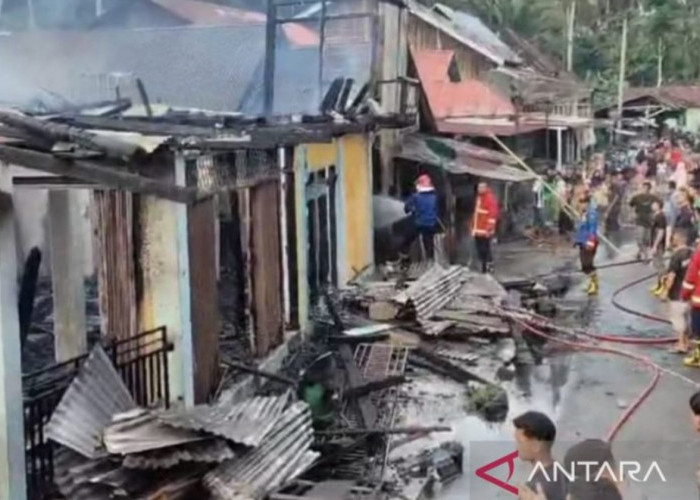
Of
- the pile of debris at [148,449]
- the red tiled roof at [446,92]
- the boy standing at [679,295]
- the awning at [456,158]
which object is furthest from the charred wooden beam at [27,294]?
the red tiled roof at [446,92]

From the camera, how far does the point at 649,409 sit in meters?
10.9

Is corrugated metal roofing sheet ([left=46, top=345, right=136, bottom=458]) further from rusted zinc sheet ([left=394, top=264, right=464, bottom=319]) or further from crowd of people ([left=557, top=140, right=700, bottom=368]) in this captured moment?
crowd of people ([left=557, top=140, right=700, bottom=368])

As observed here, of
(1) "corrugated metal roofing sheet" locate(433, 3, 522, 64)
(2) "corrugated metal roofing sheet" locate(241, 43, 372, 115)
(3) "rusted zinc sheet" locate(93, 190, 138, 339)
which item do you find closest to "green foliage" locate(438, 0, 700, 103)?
(1) "corrugated metal roofing sheet" locate(433, 3, 522, 64)

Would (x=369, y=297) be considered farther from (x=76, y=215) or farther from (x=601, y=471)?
(x=601, y=471)

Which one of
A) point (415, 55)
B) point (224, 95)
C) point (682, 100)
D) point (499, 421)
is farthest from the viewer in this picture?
point (682, 100)

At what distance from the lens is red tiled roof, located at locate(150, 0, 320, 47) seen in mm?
15978

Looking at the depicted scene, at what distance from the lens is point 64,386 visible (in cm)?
724

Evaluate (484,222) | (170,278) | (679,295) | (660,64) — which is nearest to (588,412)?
(679,295)

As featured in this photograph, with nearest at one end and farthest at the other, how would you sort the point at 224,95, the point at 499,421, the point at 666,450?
the point at 666,450
the point at 499,421
the point at 224,95

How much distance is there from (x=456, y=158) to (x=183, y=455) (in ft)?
57.8

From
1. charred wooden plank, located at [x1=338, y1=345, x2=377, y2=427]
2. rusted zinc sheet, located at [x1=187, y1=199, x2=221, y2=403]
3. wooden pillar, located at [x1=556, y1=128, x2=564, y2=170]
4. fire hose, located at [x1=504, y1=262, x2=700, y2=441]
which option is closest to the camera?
rusted zinc sheet, located at [x1=187, y1=199, x2=221, y2=403]

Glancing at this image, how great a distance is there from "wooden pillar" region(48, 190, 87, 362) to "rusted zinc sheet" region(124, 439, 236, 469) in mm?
2716

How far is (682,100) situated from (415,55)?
25978 millimetres

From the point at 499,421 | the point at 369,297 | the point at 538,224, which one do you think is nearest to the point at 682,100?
the point at 538,224
